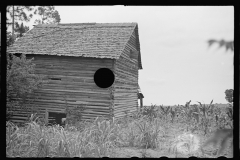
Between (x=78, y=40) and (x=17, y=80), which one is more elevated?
(x=78, y=40)

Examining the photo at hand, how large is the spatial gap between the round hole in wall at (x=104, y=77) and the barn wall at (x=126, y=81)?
73cm

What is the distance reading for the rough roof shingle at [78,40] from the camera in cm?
1316

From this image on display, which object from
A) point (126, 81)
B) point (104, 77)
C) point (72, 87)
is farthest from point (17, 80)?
point (126, 81)

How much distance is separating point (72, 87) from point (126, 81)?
3.97 metres

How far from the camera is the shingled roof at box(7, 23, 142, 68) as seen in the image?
517 inches

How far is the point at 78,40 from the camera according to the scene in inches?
565

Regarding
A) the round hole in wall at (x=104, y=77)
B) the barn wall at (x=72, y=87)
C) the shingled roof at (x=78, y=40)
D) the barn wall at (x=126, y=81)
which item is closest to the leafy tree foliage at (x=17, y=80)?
the barn wall at (x=72, y=87)

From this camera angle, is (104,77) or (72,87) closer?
(104,77)

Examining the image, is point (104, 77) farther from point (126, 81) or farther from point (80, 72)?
point (126, 81)

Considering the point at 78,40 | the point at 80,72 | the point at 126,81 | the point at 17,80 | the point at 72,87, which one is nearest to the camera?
the point at 17,80

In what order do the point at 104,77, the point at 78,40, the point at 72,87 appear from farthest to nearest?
the point at 78,40 → the point at 72,87 → the point at 104,77

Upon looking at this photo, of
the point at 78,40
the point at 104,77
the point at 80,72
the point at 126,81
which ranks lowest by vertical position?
the point at 126,81

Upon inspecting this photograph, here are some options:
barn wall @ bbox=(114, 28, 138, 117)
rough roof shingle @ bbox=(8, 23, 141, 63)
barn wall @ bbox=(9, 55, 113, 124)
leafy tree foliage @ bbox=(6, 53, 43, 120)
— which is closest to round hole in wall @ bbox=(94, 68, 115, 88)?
barn wall @ bbox=(9, 55, 113, 124)

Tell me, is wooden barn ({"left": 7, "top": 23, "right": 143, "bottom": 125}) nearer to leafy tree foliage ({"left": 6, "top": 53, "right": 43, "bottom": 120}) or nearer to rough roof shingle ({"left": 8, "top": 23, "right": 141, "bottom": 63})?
rough roof shingle ({"left": 8, "top": 23, "right": 141, "bottom": 63})
